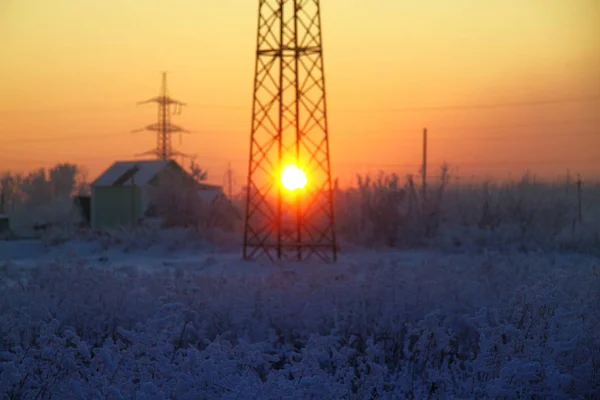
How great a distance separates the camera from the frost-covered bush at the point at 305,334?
5.38m

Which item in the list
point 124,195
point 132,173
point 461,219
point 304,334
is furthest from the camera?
point 132,173

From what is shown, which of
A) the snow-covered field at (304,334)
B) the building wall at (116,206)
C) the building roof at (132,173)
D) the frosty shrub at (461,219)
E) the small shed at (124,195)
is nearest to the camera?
the snow-covered field at (304,334)

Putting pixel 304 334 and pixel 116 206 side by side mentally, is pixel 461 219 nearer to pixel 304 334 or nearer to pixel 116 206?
pixel 116 206

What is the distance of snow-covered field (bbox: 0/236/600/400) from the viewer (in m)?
5.38

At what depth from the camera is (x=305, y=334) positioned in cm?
924

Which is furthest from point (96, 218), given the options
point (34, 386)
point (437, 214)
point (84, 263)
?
point (34, 386)

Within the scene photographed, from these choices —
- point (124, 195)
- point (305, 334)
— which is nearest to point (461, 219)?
point (124, 195)

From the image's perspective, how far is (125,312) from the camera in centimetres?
977

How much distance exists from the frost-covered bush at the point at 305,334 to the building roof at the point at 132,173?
25.9m

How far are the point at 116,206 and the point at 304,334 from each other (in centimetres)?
3124

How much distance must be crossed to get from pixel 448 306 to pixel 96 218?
32.0 metres

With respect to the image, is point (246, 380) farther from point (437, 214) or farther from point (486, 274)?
point (437, 214)

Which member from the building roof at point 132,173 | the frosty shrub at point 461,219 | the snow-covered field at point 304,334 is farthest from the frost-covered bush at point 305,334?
the building roof at point 132,173

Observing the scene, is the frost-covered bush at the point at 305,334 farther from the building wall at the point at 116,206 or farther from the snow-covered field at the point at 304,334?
the building wall at the point at 116,206
